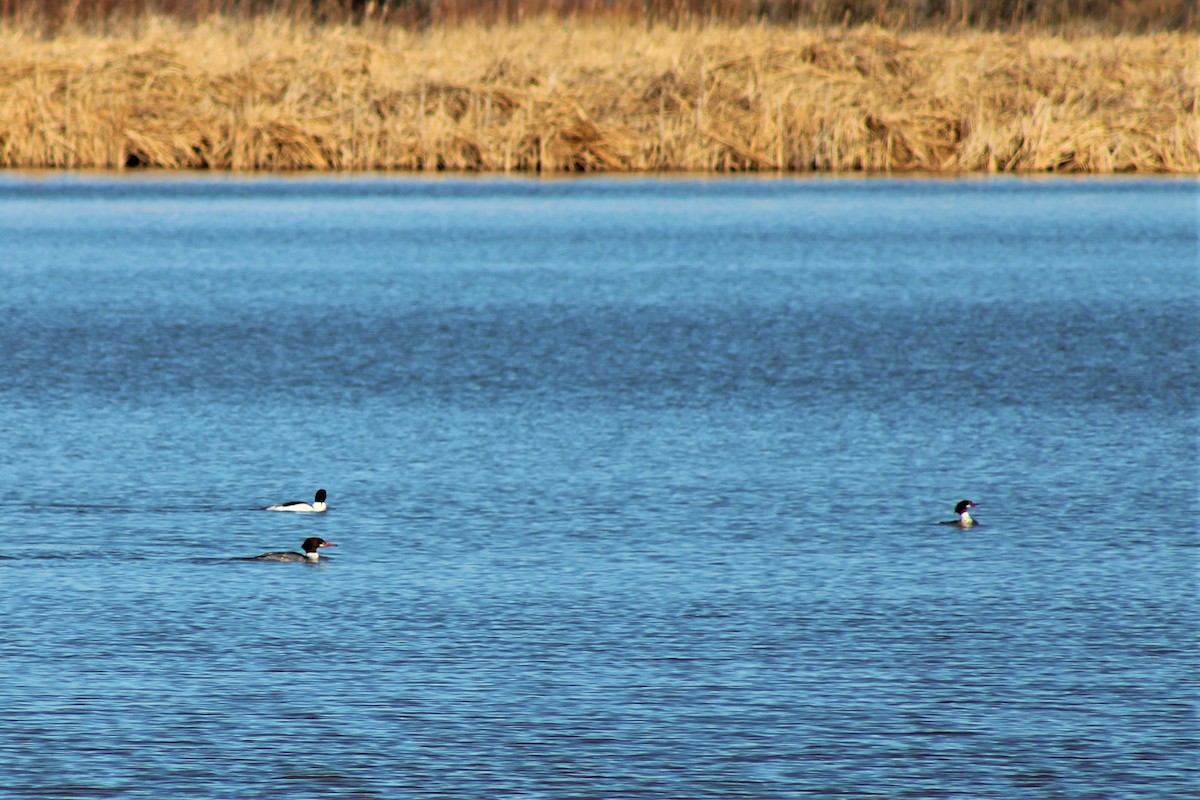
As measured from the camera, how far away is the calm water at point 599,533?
6848 mm

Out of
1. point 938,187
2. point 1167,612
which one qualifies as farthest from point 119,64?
point 1167,612

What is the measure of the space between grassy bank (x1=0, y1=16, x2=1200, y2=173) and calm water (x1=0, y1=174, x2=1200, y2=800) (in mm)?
10620

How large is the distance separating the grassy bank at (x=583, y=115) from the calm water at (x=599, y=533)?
1062 cm

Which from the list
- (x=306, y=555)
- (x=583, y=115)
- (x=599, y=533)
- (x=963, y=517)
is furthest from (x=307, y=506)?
(x=583, y=115)

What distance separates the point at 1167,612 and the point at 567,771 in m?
3.14

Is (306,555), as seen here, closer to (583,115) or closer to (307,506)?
(307,506)

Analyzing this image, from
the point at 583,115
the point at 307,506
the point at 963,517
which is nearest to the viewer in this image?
the point at 963,517

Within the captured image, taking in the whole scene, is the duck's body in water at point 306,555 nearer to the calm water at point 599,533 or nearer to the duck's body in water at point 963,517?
the calm water at point 599,533

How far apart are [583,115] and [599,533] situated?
23.6m

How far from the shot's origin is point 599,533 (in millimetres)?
10109

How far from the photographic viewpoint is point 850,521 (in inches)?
412

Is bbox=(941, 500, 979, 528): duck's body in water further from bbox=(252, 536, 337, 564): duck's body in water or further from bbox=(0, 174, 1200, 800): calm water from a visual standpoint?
bbox=(252, 536, 337, 564): duck's body in water

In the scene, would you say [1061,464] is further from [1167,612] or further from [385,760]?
[385,760]

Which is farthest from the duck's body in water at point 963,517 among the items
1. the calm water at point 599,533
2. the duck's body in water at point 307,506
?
the duck's body in water at point 307,506
